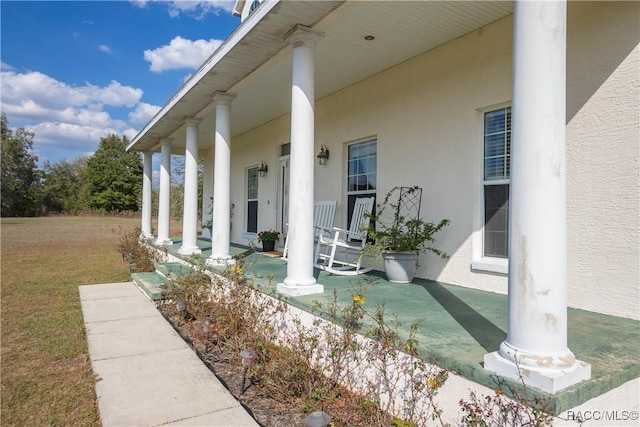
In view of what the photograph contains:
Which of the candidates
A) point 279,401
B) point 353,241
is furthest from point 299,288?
point 353,241

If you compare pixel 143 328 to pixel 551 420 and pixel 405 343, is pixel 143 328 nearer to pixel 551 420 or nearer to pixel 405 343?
pixel 405 343

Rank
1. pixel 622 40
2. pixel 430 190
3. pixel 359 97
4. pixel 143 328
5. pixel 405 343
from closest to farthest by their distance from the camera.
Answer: pixel 405 343 → pixel 622 40 → pixel 143 328 → pixel 430 190 → pixel 359 97

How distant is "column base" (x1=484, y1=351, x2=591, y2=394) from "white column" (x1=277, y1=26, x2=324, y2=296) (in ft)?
6.66

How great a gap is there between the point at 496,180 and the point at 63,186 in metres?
53.7

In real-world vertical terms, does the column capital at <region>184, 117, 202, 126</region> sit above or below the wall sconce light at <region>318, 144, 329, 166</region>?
above

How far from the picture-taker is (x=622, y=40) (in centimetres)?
306

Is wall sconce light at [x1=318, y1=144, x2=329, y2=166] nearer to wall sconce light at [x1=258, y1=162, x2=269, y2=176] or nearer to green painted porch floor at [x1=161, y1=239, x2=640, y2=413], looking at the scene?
wall sconce light at [x1=258, y1=162, x2=269, y2=176]

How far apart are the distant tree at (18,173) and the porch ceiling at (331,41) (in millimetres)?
40024

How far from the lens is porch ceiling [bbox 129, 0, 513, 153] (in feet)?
11.6

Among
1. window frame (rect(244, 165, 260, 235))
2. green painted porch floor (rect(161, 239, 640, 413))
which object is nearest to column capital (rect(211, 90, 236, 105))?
green painted porch floor (rect(161, 239, 640, 413))

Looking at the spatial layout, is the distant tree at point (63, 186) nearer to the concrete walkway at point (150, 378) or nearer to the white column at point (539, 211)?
the concrete walkway at point (150, 378)

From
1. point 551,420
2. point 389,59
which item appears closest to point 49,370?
point 551,420

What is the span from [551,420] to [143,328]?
3.96m

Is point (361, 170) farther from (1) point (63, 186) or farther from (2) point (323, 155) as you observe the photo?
(1) point (63, 186)
